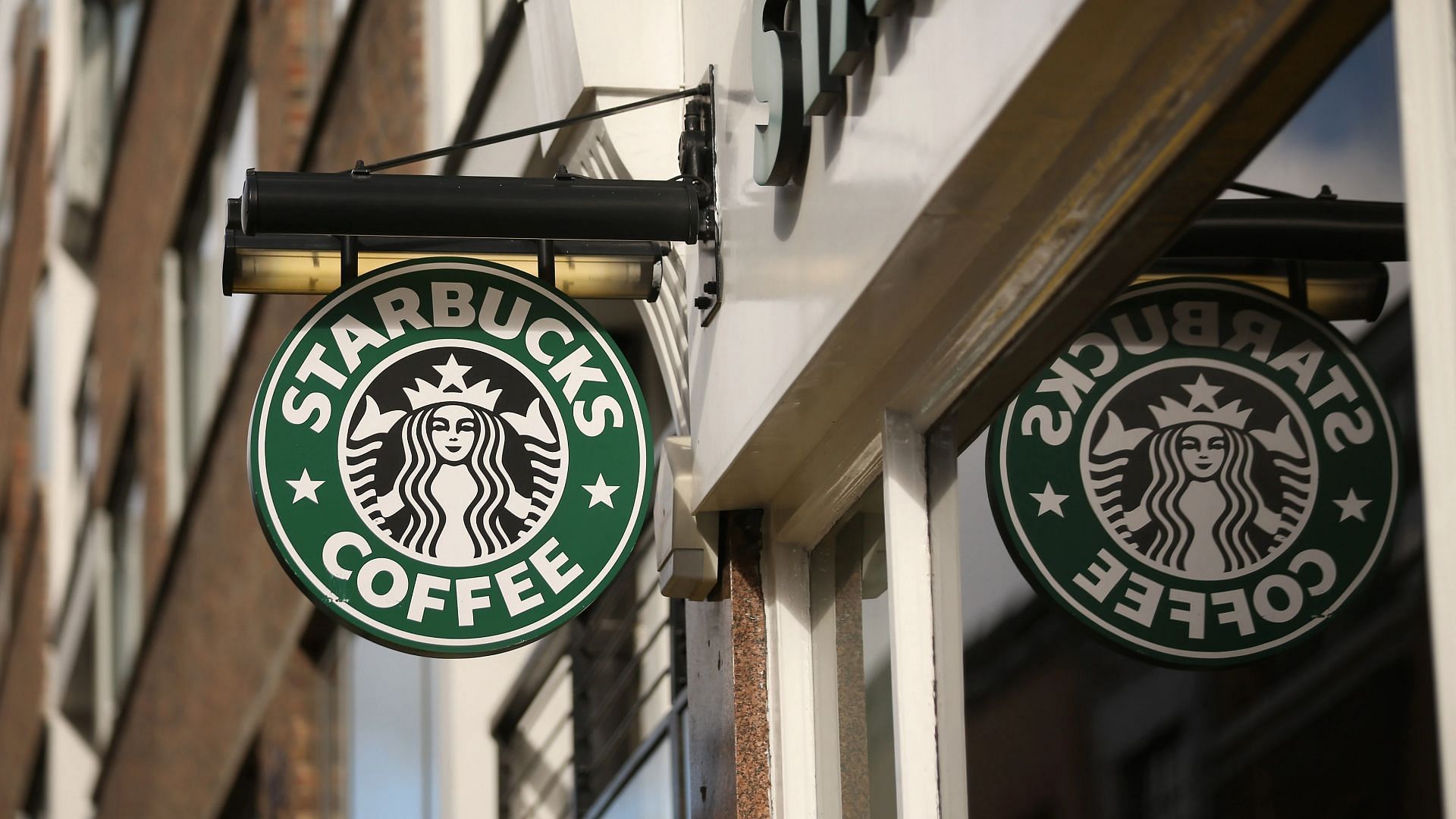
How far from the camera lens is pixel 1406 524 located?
1713 millimetres

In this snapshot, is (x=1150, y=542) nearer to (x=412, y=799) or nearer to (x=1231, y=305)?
(x=1231, y=305)

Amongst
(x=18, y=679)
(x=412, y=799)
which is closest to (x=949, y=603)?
(x=412, y=799)

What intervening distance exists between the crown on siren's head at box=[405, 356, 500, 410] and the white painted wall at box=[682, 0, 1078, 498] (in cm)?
44

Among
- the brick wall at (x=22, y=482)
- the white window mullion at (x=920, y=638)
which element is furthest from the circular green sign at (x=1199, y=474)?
the brick wall at (x=22, y=482)

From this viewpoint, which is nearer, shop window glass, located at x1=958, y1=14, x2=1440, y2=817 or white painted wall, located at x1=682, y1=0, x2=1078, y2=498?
shop window glass, located at x1=958, y1=14, x2=1440, y2=817

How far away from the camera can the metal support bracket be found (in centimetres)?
362

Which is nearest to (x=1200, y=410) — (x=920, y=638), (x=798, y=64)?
(x=920, y=638)

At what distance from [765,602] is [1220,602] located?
156cm

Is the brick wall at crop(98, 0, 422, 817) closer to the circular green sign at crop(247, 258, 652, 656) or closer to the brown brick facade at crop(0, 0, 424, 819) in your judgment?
the brown brick facade at crop(0, 0, 424, 819)

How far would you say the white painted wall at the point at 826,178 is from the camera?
7.33 ft

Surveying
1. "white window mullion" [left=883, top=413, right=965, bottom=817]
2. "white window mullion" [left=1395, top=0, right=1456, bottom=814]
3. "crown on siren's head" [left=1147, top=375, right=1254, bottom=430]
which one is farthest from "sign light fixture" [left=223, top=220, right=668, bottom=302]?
"white window mullion" [left=1395, top=0, right=1456, bottom=814]

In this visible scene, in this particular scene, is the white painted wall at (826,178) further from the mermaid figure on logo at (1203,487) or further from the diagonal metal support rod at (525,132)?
the mermaid figure on logo at (1203,487)

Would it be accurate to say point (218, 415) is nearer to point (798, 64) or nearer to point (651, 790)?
point (651, 790)

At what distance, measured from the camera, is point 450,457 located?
337 centimetres
